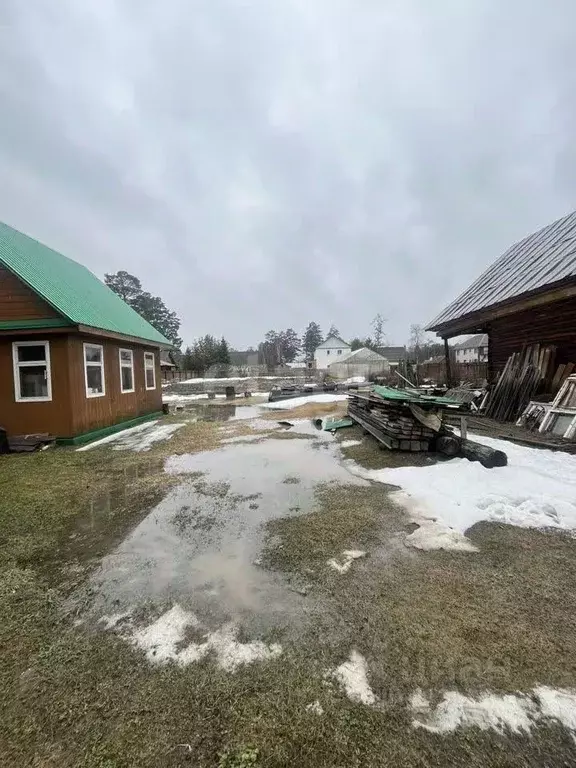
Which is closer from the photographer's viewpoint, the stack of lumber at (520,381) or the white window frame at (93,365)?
the white window frame at (93,365)

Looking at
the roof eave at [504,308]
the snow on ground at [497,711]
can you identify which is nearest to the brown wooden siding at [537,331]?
the roof eave at [504,308]

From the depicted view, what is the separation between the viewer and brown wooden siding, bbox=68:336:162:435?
830 cm

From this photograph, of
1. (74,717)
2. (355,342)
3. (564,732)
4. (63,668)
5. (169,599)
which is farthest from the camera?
(355,342)

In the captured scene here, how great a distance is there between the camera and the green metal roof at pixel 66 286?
797cm

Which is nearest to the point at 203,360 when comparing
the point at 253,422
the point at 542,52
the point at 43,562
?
the point at 253,422

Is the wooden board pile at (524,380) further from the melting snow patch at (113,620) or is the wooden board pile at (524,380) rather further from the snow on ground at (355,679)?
the melting snow patch at (113,620)

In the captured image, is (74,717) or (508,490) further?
(508,490)

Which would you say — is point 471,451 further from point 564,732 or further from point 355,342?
point 355,342

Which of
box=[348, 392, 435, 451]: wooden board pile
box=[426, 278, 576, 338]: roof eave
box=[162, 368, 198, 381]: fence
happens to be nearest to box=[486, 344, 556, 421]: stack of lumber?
box=[426, 278, 576, 338]: roof eave

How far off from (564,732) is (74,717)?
2.23m

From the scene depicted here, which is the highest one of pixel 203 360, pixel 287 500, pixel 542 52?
pixel 542 52

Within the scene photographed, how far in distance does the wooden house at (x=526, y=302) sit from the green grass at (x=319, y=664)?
6977mm

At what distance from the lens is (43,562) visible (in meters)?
3.19

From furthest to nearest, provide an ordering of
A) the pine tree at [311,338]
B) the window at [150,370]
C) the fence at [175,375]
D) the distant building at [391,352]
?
1. the pine tree at [311,338]
2. the distant building at [391,352]
3. the fence at [175,375]
4. the window at [150,370]
